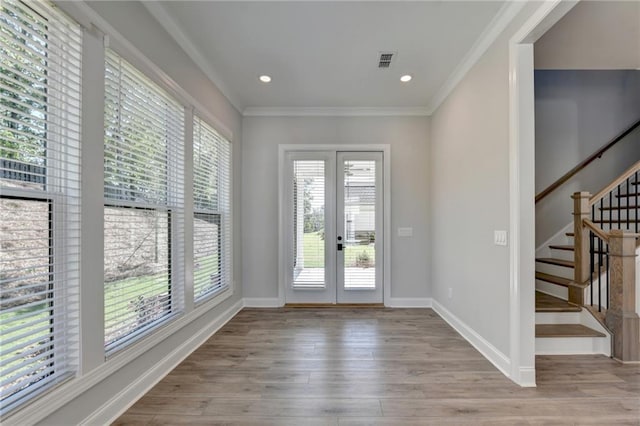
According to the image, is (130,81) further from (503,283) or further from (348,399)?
(503,283)

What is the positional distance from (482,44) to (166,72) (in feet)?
8.87

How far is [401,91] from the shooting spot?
3590 millimetres

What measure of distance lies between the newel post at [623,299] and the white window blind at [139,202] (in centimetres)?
382

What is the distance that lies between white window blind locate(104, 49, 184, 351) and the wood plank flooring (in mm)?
617

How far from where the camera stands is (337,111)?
4156mm

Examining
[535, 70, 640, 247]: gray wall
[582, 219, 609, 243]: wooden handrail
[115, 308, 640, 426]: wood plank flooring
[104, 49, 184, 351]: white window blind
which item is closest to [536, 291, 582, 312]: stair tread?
[115, 308, 640, 426]: wood plank flooring

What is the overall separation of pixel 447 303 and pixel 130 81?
12.6 feet

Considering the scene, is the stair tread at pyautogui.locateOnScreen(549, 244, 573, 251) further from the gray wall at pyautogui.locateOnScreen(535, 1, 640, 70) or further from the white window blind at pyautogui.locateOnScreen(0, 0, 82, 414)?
the white window blind at pyautogui.locateOnScreen(0, 0, 82, 414)

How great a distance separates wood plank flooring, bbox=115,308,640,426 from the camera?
183 cm

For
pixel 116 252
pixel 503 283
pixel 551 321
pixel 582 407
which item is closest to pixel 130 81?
pixel 116 252

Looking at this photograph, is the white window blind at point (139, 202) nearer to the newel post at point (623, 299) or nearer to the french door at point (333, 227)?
the french door at point (333, 227)

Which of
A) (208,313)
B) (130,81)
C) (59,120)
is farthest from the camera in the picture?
(208,313)

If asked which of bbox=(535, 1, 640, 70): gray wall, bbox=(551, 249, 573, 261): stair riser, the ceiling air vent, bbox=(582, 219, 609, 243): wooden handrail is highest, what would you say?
the ceiling air vent

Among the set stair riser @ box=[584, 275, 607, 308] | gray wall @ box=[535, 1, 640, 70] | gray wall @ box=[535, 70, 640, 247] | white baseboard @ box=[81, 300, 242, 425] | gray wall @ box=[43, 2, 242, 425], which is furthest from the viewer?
gray wall @ box=[535, 70, 640, 247]
